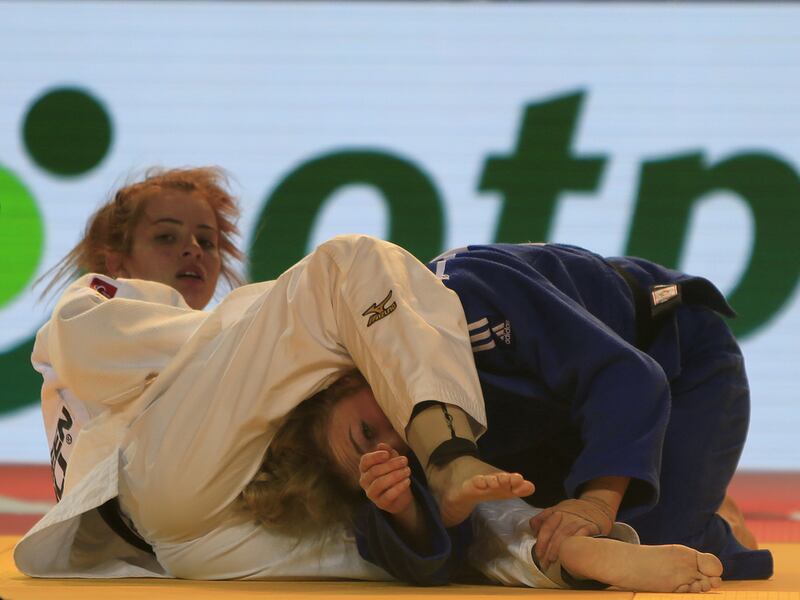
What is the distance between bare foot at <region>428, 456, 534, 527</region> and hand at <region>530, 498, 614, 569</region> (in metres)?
0.12

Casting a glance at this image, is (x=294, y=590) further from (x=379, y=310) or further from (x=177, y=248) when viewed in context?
(x=177, y=248)

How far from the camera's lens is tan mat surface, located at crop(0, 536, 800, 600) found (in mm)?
1576

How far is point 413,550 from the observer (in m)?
1.71

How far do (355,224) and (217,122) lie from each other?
2.18ft

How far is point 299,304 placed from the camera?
1760 mm

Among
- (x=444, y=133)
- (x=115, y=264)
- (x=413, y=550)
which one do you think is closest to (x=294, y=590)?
(x=413, y=550)

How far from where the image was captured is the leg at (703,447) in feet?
6.39

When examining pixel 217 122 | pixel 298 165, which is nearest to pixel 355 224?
pixel 298 165

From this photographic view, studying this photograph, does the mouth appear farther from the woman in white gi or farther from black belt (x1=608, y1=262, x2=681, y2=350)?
black belt (x1=608, y1=262, x2=681, y2=350)

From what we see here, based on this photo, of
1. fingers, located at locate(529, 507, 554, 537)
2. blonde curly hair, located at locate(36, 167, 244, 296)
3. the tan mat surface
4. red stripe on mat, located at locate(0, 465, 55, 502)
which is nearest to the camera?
the tan mat surface

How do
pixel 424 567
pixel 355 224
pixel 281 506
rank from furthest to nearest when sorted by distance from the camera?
pixel 355 224, pixel 281 506, pixel 424 567

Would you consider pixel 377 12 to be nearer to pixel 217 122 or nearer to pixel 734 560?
pixel 217 122

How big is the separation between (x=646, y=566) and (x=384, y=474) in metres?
0.37

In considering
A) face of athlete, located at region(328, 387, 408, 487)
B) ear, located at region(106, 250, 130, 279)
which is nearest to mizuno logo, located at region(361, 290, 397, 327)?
face of athlete, located at region(328, 387, 408, 487)
